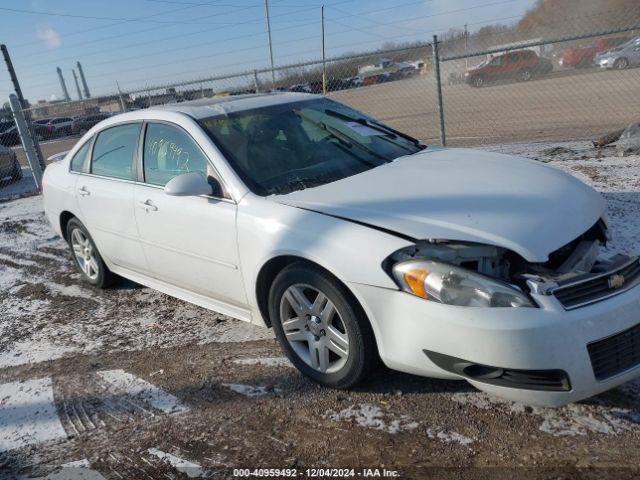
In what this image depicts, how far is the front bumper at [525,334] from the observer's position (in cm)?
229

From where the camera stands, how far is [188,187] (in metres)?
3.27

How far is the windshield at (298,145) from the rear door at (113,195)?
34.8 inches

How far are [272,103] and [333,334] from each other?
6.46 ft

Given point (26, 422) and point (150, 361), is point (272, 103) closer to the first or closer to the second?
point (150, 361)

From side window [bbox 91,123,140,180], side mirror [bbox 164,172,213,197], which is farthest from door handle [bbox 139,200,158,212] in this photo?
side mirror [bbox 164,172,213,197]

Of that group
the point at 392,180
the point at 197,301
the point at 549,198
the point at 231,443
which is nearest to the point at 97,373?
the point at 197,301

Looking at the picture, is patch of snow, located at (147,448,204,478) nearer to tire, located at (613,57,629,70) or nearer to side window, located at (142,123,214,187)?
side window, located at (142,123,214,187)

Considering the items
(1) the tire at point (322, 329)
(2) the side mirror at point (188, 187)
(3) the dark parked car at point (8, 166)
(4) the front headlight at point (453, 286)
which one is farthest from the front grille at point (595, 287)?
(3) the dark parked car at point (8, 166)

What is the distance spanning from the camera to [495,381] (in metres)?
2.43

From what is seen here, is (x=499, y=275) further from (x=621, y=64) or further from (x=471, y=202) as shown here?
(x=621, y=64)

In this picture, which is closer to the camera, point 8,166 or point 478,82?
point 8,166

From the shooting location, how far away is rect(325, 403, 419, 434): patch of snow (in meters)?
2.67

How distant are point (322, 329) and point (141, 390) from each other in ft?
3.99

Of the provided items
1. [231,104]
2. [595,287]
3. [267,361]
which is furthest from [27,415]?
[595,287]
